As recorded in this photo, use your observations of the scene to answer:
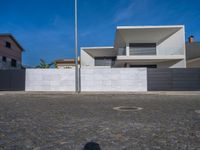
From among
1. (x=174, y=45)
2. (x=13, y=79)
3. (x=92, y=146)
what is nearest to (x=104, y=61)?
(x=174, y=45)

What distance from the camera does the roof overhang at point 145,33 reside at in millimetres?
16094

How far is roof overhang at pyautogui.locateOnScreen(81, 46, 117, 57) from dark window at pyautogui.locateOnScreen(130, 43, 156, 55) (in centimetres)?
455

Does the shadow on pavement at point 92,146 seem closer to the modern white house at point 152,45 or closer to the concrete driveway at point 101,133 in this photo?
the concrete driveway at point 101,133

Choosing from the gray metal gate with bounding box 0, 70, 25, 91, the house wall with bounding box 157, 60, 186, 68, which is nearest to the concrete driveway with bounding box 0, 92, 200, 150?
the gray metal gate with bounding box 0, 70, 25, 91

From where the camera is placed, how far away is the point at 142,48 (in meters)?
19.1

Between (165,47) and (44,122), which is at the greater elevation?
(165,47)

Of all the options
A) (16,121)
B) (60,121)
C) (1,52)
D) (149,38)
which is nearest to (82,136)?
(60,121)

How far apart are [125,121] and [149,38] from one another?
15498mm

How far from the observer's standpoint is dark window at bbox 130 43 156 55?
1878cm

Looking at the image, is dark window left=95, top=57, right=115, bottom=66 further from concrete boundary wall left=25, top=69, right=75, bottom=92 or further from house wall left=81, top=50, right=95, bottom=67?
concrete boundary wall left=25, top=69, right=75, bottom=92

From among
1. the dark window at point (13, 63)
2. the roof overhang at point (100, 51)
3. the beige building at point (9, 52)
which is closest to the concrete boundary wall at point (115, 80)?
the roof overhang at point (100, 51)

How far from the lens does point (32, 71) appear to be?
13547 mm

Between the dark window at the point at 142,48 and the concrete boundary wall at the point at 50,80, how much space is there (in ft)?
29.2

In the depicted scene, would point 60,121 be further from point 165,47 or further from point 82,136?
point 165,47
